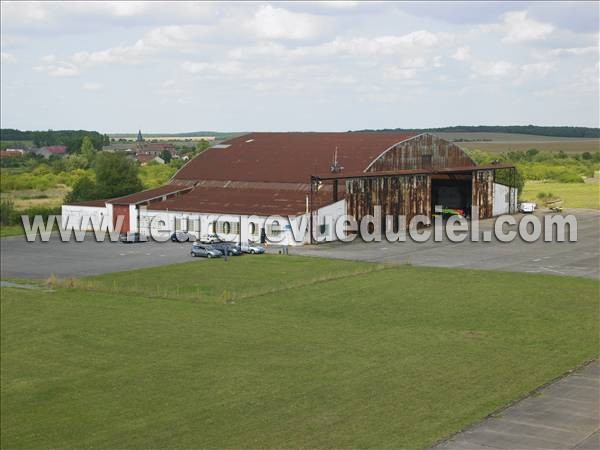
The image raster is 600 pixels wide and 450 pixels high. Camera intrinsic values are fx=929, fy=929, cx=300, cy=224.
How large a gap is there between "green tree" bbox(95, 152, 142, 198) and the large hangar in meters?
5.77

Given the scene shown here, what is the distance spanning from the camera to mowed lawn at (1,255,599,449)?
22344mm

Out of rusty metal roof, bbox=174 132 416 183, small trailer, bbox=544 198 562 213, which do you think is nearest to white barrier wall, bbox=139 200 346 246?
rusty metal roof, bbox=174 132 416 183

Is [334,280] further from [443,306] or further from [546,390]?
[546,390]

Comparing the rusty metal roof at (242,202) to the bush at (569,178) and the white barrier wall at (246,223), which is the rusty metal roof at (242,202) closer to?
the white barrier wall at (246,223)

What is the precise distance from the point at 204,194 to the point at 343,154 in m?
10.5

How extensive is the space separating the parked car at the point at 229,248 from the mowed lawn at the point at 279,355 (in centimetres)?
699

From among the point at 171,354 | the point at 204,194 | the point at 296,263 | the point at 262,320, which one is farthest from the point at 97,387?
the point at 204,194

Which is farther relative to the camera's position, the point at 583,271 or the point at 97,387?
the point at 583,271

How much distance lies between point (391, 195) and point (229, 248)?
1675 centimetres

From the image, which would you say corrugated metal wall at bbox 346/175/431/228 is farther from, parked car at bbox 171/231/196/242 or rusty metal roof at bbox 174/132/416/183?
parked car at bbox 171/231/196/242

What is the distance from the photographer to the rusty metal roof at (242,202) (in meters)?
59.6

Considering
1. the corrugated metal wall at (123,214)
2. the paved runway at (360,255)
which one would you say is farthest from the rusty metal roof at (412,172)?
the corrugated metal wall at (123,214)

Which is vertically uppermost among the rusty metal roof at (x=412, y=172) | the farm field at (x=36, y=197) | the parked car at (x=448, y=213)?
the rusty metal roof at (x=412, y=172)

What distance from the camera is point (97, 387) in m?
26.0
